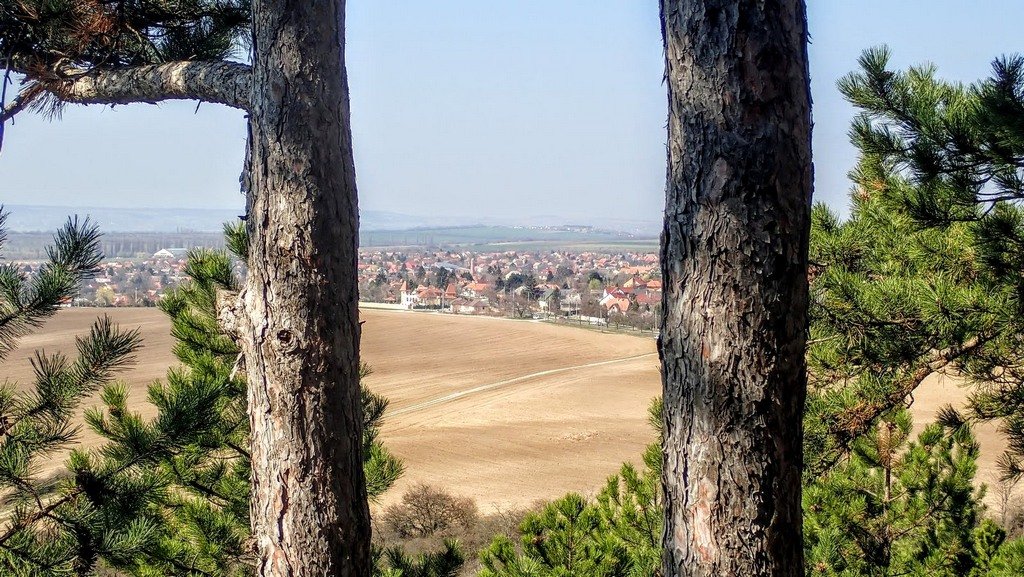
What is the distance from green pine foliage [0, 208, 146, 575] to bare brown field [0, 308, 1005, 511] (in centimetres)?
363

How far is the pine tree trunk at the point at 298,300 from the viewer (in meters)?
2.67

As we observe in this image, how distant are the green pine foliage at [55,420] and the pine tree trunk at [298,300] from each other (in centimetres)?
42

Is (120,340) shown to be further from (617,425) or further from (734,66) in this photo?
(617,425)

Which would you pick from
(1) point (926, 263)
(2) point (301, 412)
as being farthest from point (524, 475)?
(2) point (301, 412)

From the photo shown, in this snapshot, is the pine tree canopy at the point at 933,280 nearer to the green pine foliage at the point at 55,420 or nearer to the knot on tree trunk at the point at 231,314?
the knot on tree trunk at the point at 231,314

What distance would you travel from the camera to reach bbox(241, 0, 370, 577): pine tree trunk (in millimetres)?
2670

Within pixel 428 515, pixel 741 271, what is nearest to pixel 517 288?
pixel 428 515

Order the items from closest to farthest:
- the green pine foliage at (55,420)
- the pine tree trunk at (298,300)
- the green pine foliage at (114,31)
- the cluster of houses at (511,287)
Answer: the green pine foliage at (55,420) < the pine tree trunk at (298,300) < the green pine foliage at (114,31) < the cluster of houses at (511,287)

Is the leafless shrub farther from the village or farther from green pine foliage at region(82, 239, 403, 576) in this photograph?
the village

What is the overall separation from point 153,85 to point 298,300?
44.6 inches

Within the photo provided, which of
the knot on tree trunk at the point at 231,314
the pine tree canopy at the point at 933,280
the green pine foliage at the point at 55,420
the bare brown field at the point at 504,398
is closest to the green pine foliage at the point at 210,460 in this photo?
the bare brown field at the point at 504,398

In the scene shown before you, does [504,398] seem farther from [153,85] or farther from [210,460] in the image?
[153,85]

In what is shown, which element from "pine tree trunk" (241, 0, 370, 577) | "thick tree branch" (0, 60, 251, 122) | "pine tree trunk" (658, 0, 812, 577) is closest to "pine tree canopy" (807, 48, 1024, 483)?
"pine tree trunk" (658, 0, 812, 577)

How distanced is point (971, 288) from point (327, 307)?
11.1 ft
